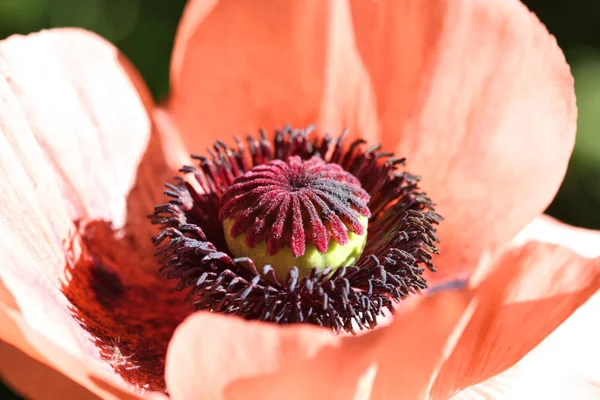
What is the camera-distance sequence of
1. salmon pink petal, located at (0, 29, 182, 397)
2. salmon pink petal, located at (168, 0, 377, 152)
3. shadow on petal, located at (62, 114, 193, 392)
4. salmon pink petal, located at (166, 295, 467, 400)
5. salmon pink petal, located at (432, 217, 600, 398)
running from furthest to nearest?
salmon pink petal, located at (168, 0, 377, 152) → shadow on petal, located at (62, 114, 193, 392) → salmon pink petal, located at (0, 29, 182, 397) → salmon pink petal, located at (432, 217, 600, 398) → salmon pink petal, located at (166, 295, 467, 400)

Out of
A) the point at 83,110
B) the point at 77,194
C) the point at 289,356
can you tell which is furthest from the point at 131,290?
the point at 289,356

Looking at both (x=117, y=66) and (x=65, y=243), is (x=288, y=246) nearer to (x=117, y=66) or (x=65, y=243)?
(x=65, y=243)

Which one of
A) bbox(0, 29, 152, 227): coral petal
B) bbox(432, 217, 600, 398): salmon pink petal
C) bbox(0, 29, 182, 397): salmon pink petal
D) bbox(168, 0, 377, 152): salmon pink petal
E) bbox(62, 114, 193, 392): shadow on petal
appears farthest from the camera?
bbox(168, 0, 377, 152): salmon pink petal

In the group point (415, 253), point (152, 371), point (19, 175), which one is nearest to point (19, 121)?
point (19, 175)

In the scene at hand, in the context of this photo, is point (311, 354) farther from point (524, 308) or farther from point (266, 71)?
point (266, 71)

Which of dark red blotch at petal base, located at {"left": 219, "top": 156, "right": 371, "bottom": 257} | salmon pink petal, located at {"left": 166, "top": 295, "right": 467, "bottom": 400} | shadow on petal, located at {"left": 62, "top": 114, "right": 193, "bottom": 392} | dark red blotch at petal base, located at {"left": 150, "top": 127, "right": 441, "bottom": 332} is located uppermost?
salmon pink petal, located at {"left": 166, "top": 295, "right": 467, "bottom": 400}

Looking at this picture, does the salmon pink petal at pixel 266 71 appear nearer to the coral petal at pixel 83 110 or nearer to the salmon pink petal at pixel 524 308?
the coral petal at pixel 83 110

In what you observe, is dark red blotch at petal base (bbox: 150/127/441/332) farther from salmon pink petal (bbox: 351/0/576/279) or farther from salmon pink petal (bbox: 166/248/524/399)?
salmon pink petal (bbox: 166/248/524/399)

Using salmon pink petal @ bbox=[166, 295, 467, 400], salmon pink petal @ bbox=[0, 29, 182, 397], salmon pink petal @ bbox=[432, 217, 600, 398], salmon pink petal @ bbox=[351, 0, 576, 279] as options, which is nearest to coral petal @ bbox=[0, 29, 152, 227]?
salmon pink petal @ bbox=[0, 29, 182, 397]
